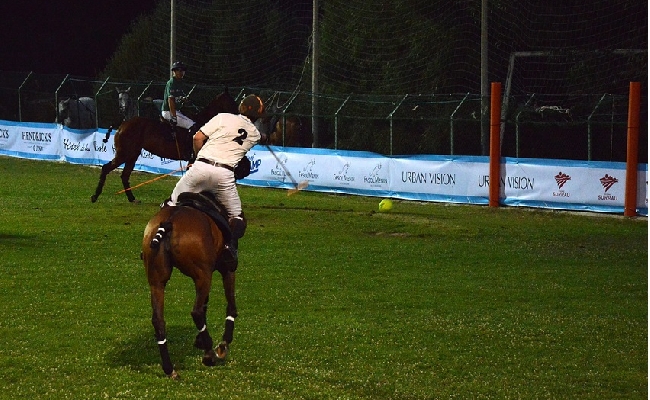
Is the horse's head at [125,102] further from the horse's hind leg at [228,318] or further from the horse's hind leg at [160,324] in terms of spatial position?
the horse's hind leg at [160,324]

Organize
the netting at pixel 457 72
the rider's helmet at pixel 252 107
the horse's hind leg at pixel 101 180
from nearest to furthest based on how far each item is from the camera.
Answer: the rider's helmet at pixel 252 107 < the horse's hind leg at pixel 101 180 < the netting at pixel 457 72

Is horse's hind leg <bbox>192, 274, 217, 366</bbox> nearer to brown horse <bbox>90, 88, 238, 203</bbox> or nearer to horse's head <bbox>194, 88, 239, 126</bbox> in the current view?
horse's head <bbox>194, 88, 239, 126</bbox>

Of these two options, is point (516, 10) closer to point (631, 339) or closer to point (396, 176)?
point (396, 176)

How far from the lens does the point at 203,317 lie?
10.1 m

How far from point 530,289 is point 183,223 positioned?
238 inches

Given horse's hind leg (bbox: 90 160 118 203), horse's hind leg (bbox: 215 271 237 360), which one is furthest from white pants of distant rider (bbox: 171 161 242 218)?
horse's hind leg (bbox: 90 160 118 203)

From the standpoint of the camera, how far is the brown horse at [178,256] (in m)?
9.62

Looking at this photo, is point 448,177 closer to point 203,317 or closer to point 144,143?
point 144,143

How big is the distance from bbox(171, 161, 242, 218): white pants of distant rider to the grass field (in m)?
1.44

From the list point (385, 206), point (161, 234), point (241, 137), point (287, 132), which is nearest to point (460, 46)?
point (287, 132)

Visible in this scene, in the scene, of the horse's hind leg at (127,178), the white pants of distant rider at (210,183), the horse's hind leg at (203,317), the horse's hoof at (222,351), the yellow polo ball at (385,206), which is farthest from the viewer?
the horse's hind leg at (127,178)

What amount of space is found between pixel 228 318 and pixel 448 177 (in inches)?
610

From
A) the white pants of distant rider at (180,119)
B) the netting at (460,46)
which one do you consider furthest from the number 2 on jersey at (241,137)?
the netting at (460,46)

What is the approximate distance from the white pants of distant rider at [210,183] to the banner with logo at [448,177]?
33.8 ft
